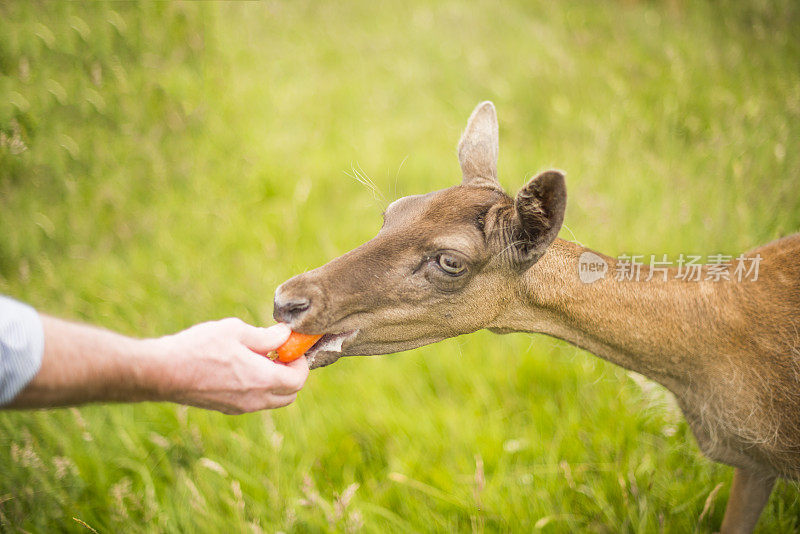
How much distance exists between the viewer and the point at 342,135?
22.0ft

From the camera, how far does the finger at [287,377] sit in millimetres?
2135

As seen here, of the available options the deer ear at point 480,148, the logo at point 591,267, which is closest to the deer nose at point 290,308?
the deer ear at point 480,148

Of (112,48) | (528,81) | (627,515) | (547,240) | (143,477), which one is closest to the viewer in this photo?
(547,240)

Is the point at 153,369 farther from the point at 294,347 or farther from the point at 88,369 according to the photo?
the point at 294,347

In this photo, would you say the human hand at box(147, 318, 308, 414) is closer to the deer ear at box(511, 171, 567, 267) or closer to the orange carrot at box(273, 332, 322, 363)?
the orange carrot at box(273, 332, 322, 363)

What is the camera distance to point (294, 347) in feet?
7.73

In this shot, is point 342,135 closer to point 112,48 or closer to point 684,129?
point 112,48

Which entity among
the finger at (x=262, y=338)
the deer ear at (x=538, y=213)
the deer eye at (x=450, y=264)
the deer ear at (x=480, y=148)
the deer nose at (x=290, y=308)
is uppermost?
the deer ear at (x=480, y=148)

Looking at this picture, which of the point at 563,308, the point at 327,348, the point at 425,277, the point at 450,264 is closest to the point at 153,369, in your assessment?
the point at 327,348

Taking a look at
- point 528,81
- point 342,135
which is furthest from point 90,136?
point 528,81

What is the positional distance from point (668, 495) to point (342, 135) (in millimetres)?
5084

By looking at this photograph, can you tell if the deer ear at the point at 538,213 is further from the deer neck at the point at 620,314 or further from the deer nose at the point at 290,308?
the deer nose at the point at 290,308

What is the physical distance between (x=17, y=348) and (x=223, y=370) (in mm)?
638

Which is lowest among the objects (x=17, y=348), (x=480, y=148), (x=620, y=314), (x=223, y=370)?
(x=620, y=314)
